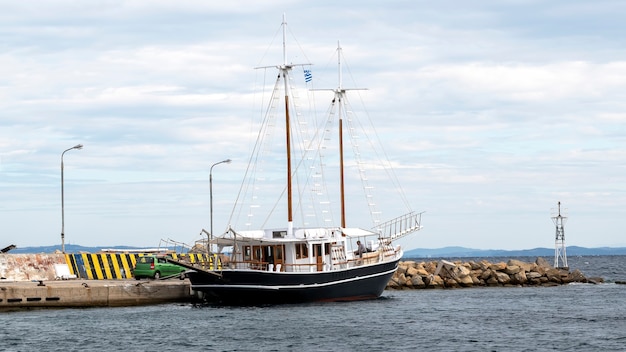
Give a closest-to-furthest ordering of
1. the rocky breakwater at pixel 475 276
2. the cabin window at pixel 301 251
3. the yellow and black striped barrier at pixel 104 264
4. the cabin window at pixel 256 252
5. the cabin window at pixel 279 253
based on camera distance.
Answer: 1. the cabin window at pixel 279 253
2. the cabin window at pixel 301 251
3. the cabin window at pixel 256 252
4. the yellow and black striped barrier at pixel 104 264
5. the rocky breakwater at pixel 475 276

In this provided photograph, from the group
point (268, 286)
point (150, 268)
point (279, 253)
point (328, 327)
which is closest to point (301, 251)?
point (279, 253)

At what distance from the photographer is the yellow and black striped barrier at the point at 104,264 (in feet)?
193

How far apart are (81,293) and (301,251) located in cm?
1228

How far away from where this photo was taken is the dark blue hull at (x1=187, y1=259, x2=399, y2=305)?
54.6 m

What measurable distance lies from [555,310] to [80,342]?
92.5 ft

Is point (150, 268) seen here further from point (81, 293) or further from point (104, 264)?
point (81, 293)

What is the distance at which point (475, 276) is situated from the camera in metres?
82.6

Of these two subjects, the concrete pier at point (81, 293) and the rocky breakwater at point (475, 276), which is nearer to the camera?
the concrete pier at point (81, 293)

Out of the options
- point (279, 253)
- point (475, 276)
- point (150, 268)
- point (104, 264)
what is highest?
point (279, 253)

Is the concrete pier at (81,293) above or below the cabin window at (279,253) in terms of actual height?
below

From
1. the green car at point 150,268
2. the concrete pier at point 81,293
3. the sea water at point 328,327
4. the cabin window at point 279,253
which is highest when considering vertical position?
the cabin window at point 279,253

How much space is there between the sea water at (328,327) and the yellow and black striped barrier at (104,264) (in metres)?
6.18

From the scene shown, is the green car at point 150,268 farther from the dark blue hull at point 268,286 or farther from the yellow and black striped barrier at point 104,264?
the dark blue hull at point 268,286

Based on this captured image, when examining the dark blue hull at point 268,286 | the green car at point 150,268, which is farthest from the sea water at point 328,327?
the green car at point 150,268
